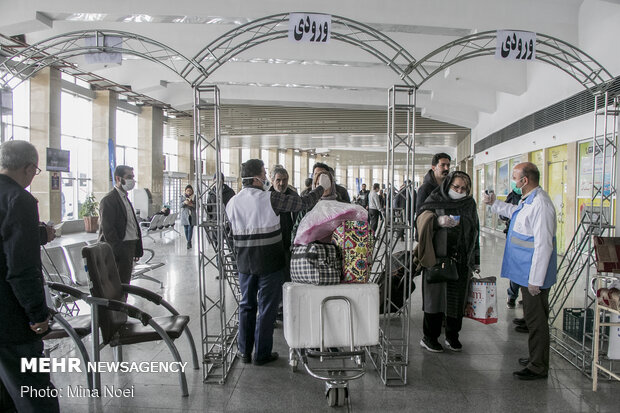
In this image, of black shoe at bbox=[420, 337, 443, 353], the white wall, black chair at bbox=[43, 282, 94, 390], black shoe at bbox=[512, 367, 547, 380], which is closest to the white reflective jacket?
black shoe at bbox=[512, 367, 547, 380]

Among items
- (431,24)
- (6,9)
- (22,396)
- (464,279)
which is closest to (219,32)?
(6,9)

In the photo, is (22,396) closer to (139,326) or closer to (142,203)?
(139,326)

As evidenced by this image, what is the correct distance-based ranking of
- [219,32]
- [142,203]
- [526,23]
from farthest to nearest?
[142,203] < [219,32] < [526,23]

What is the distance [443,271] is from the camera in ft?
11.8

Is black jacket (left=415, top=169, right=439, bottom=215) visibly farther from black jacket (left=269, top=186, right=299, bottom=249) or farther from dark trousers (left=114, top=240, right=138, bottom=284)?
dark trousers (left=114, top=240, right=138, bottom=284)

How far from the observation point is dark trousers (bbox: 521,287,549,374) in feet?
10.4

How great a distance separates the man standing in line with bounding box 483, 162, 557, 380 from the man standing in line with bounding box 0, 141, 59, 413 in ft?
10.2

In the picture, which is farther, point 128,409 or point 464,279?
point 464,279

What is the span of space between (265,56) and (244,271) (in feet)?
23.6

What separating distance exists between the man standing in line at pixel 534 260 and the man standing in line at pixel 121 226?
360cm

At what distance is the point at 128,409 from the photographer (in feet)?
9.15

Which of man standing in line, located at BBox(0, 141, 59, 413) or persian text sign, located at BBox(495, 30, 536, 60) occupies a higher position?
persian text sign, located at BBox(495, 30, 536, 60)

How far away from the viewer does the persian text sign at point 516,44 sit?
152 inches

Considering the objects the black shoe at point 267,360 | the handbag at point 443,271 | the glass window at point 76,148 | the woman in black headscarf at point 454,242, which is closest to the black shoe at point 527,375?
the woman in black headscarf at point 454,242
